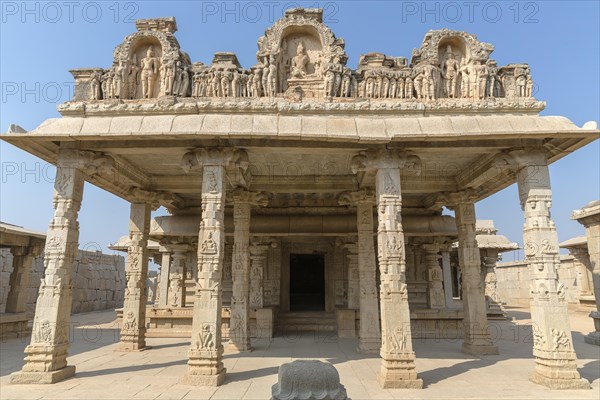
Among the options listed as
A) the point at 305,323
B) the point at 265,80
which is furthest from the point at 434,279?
the point at 265,80

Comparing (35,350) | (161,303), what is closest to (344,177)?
(35,350)

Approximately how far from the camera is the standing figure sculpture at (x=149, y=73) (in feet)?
26.5

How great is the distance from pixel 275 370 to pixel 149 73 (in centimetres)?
679

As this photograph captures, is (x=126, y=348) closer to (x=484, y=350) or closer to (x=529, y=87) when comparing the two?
(x=484, y=350)

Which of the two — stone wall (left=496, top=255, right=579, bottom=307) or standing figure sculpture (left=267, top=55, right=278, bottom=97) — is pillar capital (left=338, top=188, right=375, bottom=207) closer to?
standing figure sculpture (left=267, top=55, right=278, bottom=97)

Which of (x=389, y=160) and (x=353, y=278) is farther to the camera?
(x=353, y=278)

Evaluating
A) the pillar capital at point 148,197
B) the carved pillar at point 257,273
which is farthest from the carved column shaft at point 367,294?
the pillar capital at point 148,197

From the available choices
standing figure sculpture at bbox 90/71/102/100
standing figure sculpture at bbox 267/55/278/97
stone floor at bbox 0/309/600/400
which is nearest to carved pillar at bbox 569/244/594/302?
stone floor at bbox 0/309/600/400

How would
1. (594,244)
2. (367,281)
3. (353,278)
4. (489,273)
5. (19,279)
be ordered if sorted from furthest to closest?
(489,273)
(353,278)
(19,279)
(594,244)
(367,281)

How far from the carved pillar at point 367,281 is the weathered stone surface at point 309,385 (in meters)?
6.25

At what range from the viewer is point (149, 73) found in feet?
26.7

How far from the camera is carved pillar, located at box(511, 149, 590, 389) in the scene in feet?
21.6

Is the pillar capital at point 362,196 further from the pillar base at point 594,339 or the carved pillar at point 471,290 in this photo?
the pillar base at point 594,339

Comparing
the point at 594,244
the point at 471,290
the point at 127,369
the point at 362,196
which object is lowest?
the point at 127,369
